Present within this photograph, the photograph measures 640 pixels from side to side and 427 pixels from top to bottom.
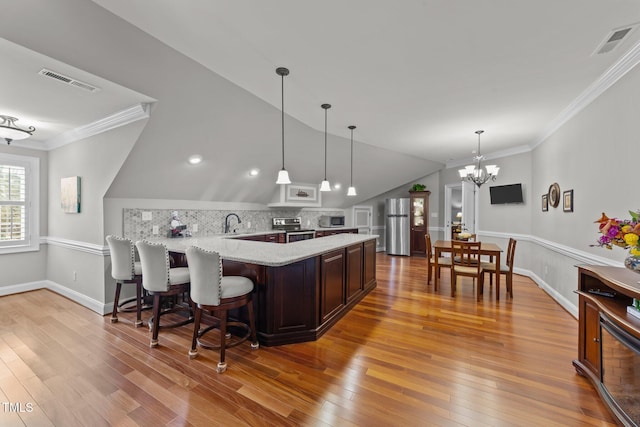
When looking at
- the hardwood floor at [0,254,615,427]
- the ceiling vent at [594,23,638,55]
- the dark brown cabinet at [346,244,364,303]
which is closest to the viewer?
the hardwood floor at [0,254,615,427]

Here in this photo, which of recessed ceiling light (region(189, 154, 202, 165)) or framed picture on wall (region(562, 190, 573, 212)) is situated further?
recessed ceiling light (region(189, 154, 202, 165))

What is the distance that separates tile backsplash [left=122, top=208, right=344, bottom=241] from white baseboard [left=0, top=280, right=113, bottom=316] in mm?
900

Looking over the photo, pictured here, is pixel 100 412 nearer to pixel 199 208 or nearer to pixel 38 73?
pixel 38 73

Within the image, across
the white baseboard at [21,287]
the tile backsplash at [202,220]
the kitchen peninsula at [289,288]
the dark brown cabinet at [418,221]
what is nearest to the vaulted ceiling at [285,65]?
the tile backsplash at [202,220]

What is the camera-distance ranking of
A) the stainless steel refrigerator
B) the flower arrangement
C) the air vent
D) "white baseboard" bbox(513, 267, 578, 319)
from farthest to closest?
the stainless steel refrigerator
"white baseboard" bbox(513, 267, 578, 319)
the air vent
the flower arrangement

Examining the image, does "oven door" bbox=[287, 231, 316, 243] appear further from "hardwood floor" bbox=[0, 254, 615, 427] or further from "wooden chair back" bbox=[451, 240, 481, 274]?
"wooden chair back" bbox=[451, 240, 481, 274]

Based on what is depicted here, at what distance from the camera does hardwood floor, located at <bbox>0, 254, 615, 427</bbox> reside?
1.76 metres

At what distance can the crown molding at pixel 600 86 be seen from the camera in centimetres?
233

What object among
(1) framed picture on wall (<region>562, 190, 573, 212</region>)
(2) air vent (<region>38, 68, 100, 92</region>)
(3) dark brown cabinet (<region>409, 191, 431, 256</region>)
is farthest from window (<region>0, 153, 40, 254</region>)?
(3) dark brown cabinet (<region>409, 191, 431, 256</region>)

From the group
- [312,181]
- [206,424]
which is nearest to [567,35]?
[206,424]

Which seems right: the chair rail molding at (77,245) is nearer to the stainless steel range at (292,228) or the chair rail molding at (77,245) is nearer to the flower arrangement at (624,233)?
the stainless steel range at (292,228)

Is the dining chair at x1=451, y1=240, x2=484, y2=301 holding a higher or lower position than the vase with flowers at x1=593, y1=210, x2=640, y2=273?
lower

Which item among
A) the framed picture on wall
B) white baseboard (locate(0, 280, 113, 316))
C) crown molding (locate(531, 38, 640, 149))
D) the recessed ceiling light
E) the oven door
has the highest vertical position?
crown molding (locate(531, 38, 640, 149))

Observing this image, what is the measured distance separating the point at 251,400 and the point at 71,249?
3.73 meters
